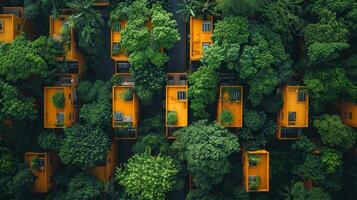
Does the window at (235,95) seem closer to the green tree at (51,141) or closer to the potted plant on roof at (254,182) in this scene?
the potted plant on roof at (254,182)

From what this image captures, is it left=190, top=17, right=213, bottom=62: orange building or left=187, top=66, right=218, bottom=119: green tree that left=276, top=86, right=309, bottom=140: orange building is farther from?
left=190, top=17, right=213, bottom=62: orange building

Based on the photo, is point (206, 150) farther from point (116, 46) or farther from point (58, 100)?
point (58, 100)

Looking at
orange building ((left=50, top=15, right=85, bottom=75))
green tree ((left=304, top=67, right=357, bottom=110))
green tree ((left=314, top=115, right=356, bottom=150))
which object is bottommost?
green tree ((left=314, top=115, right=356, bottom=150))

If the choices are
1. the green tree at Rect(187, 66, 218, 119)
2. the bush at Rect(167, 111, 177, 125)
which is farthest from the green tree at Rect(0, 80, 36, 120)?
the green tree at Rect(187, 66, 218, 119)

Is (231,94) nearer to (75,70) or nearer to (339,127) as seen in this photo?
(339,127)

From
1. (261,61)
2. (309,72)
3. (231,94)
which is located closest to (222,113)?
(231,94)

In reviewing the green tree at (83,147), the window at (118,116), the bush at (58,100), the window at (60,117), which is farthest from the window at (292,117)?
the window at (60,117)
